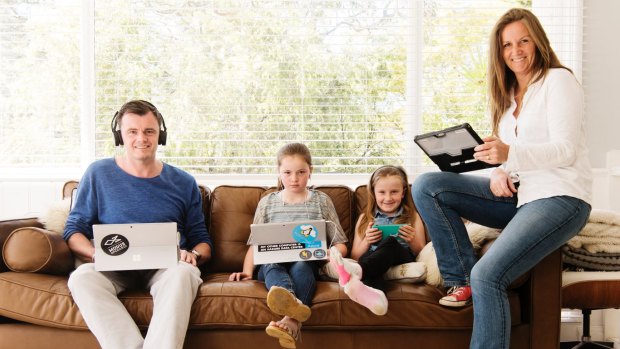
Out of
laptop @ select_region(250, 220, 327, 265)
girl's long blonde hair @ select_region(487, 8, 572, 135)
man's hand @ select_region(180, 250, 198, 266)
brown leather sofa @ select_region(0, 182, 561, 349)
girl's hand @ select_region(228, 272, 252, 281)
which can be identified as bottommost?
brown leather sofa @ select_region(0, 182, 561, 349)

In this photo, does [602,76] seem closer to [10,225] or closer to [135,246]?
[135,246]

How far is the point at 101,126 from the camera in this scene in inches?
144

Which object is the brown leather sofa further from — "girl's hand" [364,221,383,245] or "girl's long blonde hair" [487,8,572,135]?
"girl's long blonde hair" [487,8,572,135]

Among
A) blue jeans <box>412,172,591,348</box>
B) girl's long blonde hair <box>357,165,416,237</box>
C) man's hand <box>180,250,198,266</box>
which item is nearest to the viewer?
blue jeans <box>412,172,591,348</box>

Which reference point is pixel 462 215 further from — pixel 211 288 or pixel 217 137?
pixel 217 137

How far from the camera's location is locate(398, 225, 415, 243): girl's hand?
276 centimetres

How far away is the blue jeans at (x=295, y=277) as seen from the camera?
8.05 ft

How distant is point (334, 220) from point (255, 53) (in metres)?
1.26

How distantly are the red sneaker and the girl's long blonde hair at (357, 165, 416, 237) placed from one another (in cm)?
53

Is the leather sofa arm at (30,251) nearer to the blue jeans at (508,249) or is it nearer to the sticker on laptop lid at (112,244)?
the sticker on laptop lid at (112,244)

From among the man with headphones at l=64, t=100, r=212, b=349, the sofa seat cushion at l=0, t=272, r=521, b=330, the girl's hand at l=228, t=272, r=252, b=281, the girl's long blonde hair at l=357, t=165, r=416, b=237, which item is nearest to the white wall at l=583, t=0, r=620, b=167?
the girl's long blonde hair at l=357, t=165, r=416, b=237

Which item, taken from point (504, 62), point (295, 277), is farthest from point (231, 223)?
point (504, 62)

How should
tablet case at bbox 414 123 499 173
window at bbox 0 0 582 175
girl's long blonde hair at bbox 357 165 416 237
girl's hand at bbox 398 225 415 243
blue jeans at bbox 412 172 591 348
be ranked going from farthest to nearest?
window at bbox 0 0 582 175 → girl's long blonde hair at bbox 357 165 416 237 → girl's hand at bbox 398 225 415 243 → tablet case at bbox 414 123 499 173 → blue jeans at bbox 412 172 591 348

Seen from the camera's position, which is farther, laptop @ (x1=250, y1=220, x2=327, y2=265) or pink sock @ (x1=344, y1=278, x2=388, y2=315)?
laptop @ (x1=250, y1=220, x2=327, y2=265)
